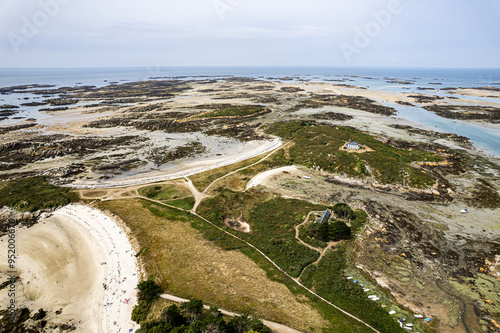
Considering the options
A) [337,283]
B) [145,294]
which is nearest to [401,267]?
[337,283]

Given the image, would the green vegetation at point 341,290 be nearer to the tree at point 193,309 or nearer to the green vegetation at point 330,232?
the green vegetation at point 330,232

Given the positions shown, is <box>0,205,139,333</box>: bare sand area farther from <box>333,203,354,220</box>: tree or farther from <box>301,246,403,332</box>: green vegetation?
<box>333,203,354,220</box>: tree

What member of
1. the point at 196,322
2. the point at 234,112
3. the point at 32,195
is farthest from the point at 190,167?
the point at 234,112

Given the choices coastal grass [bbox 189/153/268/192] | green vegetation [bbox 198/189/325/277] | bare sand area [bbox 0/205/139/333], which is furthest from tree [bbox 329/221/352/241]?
coastal grass [bbox 189/153/268/192]

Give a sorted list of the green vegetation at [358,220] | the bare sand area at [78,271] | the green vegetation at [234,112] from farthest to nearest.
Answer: the green vegetation at [234,112] < the green vegetation at [358,220] < the bare sand area at [78,271]

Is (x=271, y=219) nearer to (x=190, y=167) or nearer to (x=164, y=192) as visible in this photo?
(x=164, y=192)

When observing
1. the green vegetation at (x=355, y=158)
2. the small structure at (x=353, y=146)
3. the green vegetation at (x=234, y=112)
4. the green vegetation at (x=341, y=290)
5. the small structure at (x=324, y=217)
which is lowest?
the green vegetation at (x=341, y=290)

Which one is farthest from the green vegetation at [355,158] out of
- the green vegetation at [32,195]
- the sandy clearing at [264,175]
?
the green vegetation at [32,195]
